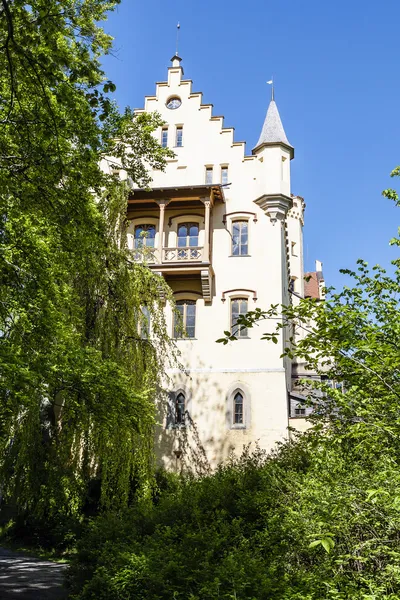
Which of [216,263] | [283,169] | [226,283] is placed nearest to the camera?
[226,283]

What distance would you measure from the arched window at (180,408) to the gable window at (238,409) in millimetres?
1866

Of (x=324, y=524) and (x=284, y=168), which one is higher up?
(x=284, y=168)

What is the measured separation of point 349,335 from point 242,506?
543cm

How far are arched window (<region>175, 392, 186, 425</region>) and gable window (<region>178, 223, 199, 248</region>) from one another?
5835 mm

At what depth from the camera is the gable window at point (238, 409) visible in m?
19.9

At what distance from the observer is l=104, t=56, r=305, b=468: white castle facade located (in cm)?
1981

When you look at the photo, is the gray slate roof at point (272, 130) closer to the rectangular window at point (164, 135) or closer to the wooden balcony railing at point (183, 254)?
the rectangular window at point (164, 135)

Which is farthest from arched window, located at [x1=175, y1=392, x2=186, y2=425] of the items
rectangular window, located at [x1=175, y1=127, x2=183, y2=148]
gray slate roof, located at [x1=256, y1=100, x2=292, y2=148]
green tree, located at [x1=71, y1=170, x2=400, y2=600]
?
green tree, located at [x1=71, y1=170, x2=400, y2=600]

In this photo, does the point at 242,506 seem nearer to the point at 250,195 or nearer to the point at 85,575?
the point at 85,575

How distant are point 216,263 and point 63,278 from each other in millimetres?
11742

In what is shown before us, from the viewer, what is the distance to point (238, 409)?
19984 mm

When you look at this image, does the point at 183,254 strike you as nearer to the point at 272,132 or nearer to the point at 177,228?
the point at 177,228

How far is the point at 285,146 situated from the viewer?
75.6 ft

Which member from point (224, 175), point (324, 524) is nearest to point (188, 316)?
point (224, 175)
